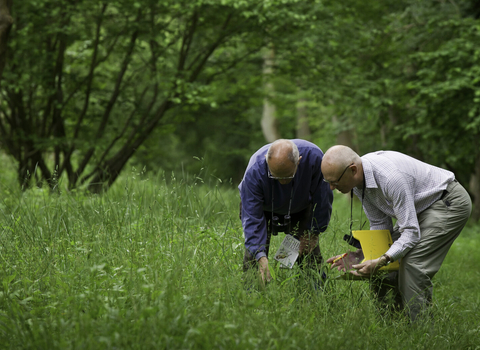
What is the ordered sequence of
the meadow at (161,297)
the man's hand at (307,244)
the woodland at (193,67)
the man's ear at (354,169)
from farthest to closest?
the woodland at (193,67), the man's hand at (307,244), the man's ear at (354,169), the meadow at (161,297)

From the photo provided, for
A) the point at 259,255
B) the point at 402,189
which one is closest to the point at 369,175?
the point at 402,189

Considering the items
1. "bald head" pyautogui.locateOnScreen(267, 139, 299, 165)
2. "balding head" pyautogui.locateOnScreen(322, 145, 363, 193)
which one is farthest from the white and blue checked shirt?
"bald head" pyautogui.locateOnScreen(267, 139, 299, 165)

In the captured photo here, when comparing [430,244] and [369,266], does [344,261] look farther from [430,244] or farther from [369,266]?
[430,244]

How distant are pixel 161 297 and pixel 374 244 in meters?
1.88

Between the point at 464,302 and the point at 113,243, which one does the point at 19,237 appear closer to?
the point at 113,243

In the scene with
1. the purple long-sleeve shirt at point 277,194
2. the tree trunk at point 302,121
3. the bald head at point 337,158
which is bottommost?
the tree trunk at point 302,121

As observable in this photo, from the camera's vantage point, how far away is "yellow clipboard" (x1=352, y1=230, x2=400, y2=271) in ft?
11.7

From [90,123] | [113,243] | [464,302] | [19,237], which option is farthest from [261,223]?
[90,123]

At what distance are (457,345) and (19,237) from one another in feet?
11.8

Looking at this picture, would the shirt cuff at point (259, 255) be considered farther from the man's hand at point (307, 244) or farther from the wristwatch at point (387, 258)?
the wristwatch at point (387, 258)

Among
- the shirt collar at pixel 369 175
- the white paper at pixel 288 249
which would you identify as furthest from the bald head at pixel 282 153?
the white paper at pixel 288 249

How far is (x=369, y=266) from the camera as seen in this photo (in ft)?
11.3

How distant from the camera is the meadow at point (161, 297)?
250cm

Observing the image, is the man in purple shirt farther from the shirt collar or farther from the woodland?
the woodland
